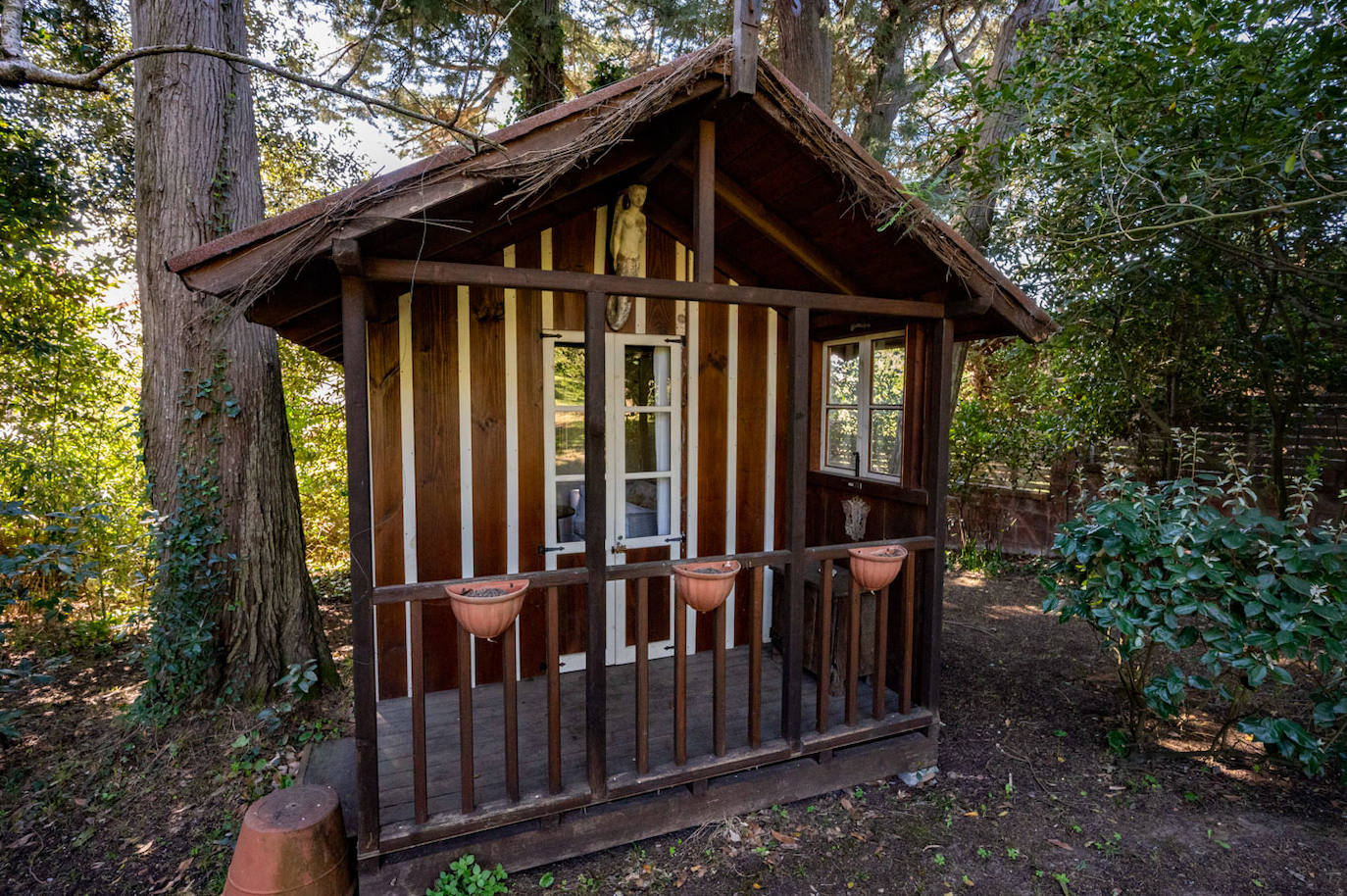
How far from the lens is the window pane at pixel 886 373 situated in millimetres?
3814

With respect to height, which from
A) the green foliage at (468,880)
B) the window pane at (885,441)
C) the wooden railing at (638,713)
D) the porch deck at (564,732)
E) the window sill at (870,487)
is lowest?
the green foliage at (468,880)

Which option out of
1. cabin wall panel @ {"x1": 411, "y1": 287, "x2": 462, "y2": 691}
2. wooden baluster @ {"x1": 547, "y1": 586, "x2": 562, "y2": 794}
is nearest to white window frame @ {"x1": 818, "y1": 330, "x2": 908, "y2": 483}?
wooden baluster @ {"x1": 547, "y1": 586, "x2": 562, "y2": 794}

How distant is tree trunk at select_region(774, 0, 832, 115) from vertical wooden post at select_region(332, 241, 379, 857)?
18.0 ft

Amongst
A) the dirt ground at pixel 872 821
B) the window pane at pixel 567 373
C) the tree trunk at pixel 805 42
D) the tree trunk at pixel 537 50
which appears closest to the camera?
the dirt ground at pixel 872 821

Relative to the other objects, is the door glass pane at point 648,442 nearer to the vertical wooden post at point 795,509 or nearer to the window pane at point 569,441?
the window pane at point 569,441

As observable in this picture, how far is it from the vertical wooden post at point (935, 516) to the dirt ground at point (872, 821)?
511mm

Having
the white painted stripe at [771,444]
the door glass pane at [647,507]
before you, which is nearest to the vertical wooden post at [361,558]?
the door glass pane at [647,507]

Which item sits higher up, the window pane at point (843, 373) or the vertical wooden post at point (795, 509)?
the window pane at point (843, 373)

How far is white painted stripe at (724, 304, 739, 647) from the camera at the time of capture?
3.86 meters

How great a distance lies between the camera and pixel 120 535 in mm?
5047

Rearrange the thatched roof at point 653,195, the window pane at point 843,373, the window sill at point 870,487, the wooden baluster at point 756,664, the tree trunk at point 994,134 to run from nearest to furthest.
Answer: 1. the thatched roof at point 653,195
2. the wooden baluster at point 756,664
3. the window sill at point 870,487
4. the window pane at point 843,373
5. the tree trunk at point 994,134

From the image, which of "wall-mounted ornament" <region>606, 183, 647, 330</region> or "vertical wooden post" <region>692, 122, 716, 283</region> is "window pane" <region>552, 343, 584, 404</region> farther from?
"vertical wooden post" <region>692, 122, 716, 283</region>

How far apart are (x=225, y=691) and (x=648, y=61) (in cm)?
681

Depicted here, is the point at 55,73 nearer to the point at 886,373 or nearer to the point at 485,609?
the point at 485,609
